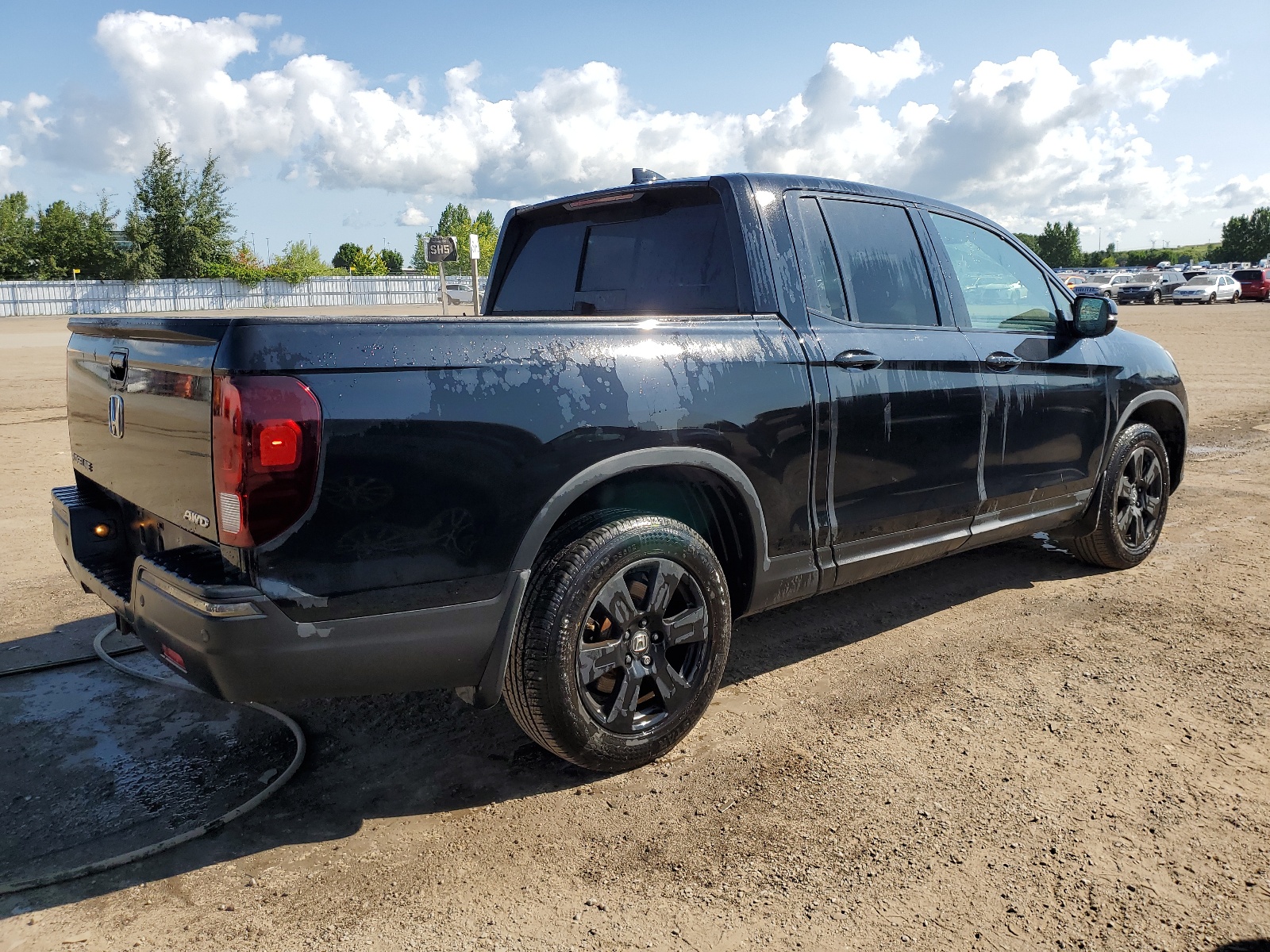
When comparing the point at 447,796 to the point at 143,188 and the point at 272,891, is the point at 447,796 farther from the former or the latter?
the point at 143,188

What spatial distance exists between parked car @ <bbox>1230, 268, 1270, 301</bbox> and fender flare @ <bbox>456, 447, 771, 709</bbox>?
53040 millimetres

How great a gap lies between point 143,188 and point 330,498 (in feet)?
225

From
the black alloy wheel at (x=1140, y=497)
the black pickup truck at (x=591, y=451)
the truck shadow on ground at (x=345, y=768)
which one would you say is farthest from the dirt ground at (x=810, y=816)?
the black alloy wheel at (x=1140, y=497)

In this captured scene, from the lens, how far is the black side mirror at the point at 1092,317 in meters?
4.62

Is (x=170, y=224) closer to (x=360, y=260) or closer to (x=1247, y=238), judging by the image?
(x=360, y=260)

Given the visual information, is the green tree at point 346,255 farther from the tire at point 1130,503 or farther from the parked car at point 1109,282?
the tire at point 1130,503

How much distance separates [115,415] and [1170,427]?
5.19m

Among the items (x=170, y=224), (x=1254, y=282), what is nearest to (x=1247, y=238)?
(x=1254, y=282)

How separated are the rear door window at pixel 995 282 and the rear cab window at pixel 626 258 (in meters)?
1.20

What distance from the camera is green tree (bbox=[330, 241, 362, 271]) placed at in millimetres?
111269

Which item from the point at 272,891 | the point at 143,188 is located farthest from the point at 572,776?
the point at 143,188

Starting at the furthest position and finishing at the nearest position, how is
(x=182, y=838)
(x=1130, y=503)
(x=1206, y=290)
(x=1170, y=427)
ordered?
(x=1206, y=290), (x=1170, y=427), (x=1130, y=503), (x=182, y=838)

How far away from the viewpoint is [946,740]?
3.34 meters

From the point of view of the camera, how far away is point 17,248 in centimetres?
6134
